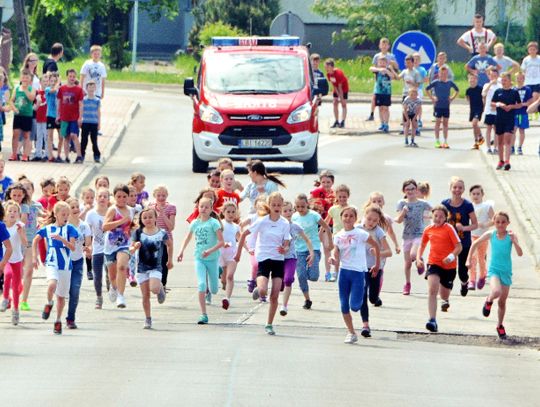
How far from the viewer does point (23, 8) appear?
50.6 m

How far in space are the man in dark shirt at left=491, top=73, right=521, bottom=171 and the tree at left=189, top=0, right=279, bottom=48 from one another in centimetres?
3185

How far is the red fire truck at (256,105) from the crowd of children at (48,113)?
6.25 feet

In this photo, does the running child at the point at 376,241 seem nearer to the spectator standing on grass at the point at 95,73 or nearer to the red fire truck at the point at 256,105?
the red fire truck at the point at 256,105

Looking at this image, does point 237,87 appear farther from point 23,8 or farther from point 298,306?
point 23,8

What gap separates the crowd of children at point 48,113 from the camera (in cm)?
3072

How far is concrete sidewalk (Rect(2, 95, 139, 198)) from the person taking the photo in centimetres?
2888

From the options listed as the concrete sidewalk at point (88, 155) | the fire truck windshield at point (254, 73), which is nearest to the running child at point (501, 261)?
the concrete sidewalk at point (88, 155)

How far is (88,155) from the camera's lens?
33062 millimetres

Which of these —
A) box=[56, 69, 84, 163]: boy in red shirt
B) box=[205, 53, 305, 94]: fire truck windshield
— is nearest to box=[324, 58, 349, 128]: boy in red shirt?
box=[205, 53, 305, 94]: fire truck windshield

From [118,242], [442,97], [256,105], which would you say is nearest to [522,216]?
[256,105]

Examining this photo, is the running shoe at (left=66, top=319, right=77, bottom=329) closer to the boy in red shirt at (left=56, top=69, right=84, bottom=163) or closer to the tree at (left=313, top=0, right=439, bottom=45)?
the boy in red shirt at (left=56, top=69, right=84, bottom=163)

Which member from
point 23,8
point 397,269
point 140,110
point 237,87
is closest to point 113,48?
point 23,8

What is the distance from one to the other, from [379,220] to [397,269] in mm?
4758

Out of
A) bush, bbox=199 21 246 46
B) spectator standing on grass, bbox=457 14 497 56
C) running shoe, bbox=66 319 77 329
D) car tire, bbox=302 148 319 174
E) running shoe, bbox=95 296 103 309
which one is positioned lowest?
running shoe, bbox=95 296 103 309
